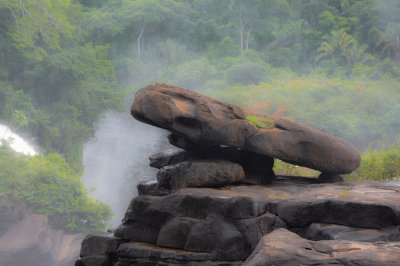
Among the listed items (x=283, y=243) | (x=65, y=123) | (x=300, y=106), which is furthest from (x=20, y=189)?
(x=283, y=243)

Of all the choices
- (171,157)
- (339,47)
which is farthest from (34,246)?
(339,47)

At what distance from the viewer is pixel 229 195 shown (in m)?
11.2

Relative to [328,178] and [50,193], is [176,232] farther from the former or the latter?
[50,193]

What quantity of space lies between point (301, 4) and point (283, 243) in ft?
173

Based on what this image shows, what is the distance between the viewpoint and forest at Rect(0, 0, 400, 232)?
3906 centimetres

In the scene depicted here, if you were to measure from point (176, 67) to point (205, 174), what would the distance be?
139 ft

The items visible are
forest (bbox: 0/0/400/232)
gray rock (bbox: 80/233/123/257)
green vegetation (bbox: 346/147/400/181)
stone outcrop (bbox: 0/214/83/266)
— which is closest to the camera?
gray rock (bbox: 80/233/123/257)

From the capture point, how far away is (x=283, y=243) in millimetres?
7734

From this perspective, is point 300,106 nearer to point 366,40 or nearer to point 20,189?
point 366,40

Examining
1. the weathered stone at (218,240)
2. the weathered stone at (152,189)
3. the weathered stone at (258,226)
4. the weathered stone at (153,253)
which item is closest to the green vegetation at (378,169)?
the weathered stone at (152,189)

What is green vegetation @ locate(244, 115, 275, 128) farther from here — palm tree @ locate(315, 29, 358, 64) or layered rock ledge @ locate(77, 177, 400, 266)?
palm tree @ locate(315, 29, 358, 64)

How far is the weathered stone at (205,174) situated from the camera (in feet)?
39.6

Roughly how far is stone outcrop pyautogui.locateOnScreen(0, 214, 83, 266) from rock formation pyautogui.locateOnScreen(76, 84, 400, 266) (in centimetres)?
1983

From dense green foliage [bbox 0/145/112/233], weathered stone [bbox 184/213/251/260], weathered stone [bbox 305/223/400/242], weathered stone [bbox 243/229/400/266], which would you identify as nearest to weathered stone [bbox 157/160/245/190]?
weathered stone [bbox 184/213/251/260]
